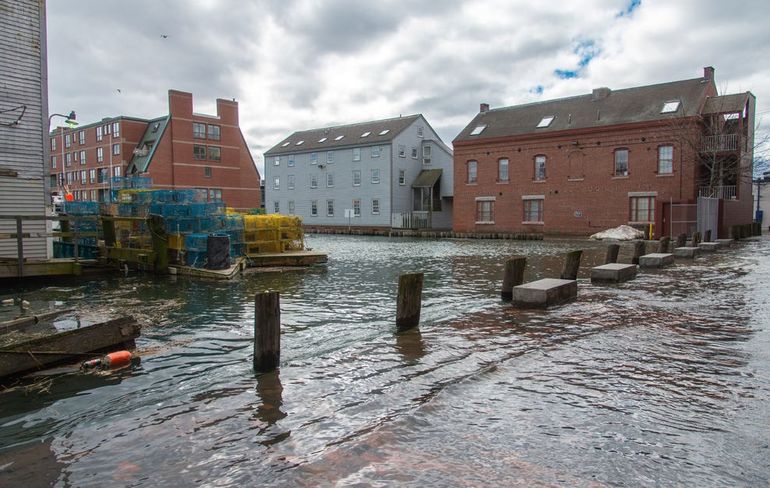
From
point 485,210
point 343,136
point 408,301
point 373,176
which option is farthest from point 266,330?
point 343,136

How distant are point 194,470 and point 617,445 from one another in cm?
368

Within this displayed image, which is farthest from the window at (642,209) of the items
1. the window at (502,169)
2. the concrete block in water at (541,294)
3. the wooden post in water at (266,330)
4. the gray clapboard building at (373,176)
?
the wooden post in water at (266,330)

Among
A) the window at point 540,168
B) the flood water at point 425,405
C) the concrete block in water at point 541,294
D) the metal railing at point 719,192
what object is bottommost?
the flood water at point 425,405

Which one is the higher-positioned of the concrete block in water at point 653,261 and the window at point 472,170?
the window at point 472,170

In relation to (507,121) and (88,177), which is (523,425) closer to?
(507,121)

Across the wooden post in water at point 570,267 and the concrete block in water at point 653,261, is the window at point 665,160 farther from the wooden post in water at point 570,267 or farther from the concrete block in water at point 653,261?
the wooden post in water at point 570,267

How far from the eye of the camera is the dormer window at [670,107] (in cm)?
3812

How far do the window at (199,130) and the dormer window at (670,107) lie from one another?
49.5m

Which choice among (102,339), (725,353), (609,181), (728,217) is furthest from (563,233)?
(102,339)

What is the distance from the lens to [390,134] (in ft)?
184

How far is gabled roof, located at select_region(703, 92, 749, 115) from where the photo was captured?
3656 centimetres

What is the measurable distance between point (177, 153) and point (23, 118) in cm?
4757

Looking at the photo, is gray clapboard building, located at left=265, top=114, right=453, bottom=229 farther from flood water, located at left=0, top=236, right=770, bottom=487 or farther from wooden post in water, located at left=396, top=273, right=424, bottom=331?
flood water, located at left=0, top=236, right=770, bottom=487

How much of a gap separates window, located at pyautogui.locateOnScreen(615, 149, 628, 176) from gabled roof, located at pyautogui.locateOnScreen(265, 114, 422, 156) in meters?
22.7
